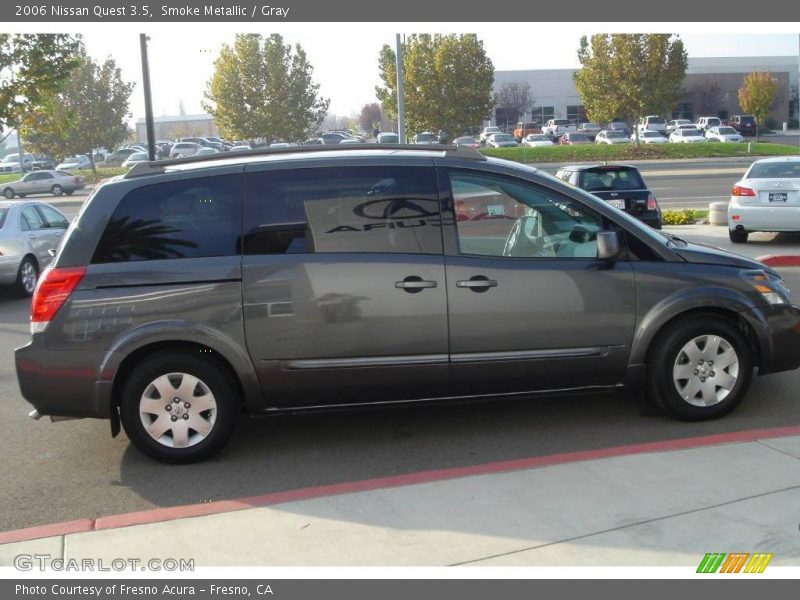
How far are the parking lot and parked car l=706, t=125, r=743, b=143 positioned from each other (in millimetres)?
52307

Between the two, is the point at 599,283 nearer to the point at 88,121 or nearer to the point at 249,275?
the point at 249,275

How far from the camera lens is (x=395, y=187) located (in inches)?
221

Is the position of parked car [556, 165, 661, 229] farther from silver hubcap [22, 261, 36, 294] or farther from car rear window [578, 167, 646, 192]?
silver hubcap [22, 261, 36, 294]

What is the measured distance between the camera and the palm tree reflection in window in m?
5.45

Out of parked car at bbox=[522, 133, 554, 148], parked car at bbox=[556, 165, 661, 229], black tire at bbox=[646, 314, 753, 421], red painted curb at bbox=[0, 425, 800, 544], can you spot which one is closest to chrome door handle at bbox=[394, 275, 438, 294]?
red painted curb at bbox=[0, 425, 800, 544]

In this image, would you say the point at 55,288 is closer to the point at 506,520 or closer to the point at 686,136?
the point at 506,520

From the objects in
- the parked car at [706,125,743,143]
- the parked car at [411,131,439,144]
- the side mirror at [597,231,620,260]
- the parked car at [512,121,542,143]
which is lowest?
the side mirror at [597,231,620,260]

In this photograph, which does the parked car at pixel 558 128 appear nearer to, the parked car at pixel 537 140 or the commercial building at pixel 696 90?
the commercial building at pixel 696 90

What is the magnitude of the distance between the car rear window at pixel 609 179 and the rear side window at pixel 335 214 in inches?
425

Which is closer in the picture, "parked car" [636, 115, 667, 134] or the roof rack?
the roof rack

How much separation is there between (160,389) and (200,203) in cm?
120

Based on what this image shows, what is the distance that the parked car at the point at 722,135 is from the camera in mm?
55125

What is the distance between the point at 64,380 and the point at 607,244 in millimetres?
3560

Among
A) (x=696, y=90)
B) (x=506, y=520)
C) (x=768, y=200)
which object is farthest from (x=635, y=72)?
(x=696, y=90)
